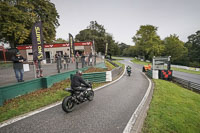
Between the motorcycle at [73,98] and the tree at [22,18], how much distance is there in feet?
58.8

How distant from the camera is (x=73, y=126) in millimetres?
3062

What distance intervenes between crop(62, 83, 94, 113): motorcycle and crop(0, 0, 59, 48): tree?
706 inches

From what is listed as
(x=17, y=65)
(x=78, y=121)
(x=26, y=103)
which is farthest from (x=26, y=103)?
(x=78, y=121)

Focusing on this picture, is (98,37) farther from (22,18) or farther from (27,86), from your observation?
(27,86)

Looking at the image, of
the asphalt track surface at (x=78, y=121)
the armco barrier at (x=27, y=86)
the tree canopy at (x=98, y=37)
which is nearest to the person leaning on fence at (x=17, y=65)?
the armco barrier at (x=27, y=86)

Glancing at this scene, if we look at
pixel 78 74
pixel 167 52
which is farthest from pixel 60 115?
pixel 167 52

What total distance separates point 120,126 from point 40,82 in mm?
5615

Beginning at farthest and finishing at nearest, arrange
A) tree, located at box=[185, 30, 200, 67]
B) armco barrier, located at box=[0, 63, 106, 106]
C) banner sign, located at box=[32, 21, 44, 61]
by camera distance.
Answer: tree, located at box=[185, 30, 200, 67], banner sign, located at box=[32, 21, 44, 61], armco barrier, located at box=[0, 63, 106, 106]

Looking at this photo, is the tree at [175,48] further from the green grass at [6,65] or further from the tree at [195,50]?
the green grass at [6,65]

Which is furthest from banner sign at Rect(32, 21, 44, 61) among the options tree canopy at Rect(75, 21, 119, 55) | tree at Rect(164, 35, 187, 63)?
tree at Rect(164, 35, 187, 63)

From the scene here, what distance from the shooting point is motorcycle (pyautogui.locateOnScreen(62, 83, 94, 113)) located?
378 centimetres

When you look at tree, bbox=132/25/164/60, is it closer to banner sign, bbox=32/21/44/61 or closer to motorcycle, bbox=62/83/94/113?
banner sign, bbox=32/21/44/61

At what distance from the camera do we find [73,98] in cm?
406

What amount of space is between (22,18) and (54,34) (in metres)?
7.50
